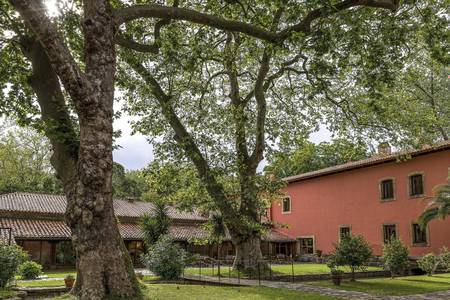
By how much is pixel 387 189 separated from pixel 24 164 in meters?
36.3

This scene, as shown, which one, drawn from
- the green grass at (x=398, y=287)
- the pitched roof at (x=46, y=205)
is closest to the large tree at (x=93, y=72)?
the green grass at (x=398, y=287)

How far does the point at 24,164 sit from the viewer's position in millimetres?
47219

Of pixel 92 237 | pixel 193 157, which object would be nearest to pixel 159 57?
pixel 193 157

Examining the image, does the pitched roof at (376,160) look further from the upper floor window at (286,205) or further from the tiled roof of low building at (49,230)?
the tiled roof of low building at (49,230)

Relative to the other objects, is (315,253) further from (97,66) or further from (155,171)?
(97,66)

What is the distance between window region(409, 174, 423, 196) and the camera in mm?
27828

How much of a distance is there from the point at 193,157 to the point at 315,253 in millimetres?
19375

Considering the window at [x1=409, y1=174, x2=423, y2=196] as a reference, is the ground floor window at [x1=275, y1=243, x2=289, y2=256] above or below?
below

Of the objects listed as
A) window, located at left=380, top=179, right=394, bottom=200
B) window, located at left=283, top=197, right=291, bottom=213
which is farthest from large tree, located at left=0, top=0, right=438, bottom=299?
window, located at left=283, top=197, right=291, bottom=213

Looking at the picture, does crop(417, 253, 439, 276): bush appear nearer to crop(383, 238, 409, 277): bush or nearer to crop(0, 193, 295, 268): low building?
→ crop(383, 238, 409, 277): bush

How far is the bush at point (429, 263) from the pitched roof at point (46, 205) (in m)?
13.7

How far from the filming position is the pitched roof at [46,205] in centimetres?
3077

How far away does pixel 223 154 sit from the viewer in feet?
68.8

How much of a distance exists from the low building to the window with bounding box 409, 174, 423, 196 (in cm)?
1263
